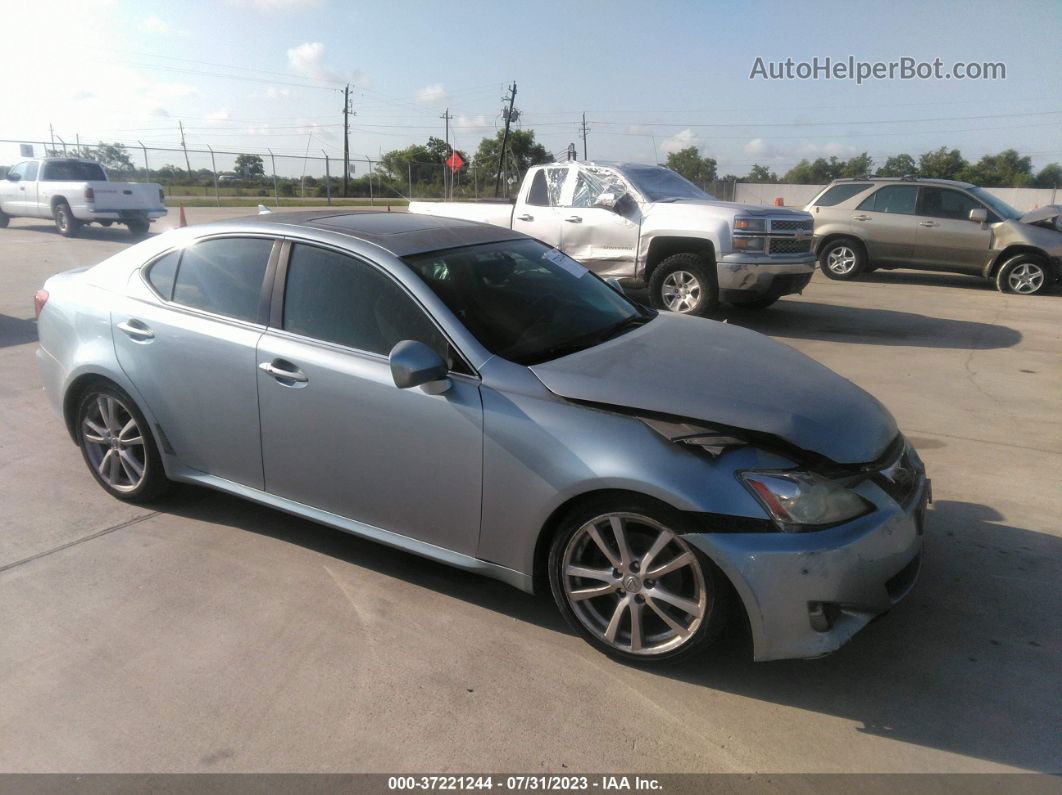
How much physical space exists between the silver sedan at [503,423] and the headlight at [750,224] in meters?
5.01

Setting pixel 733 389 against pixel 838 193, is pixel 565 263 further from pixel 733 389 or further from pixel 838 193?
pixel 838 193

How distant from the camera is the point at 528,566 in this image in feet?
10.6

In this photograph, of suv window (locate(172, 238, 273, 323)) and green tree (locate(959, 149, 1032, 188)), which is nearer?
suv window (locate(172, 238, 273, 323))

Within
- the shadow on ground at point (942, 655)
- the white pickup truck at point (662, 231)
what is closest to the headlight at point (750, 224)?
the white pickup truck at point (662, 231)

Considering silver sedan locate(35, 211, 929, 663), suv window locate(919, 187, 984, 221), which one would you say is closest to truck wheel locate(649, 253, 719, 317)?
silver sedan locate(35, 211, 929, 663)

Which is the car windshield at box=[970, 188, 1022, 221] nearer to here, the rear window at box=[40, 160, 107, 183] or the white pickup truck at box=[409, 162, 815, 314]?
the white pickup truck at box=[409, 162, 815, 314]

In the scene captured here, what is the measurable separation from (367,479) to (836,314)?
8583mm

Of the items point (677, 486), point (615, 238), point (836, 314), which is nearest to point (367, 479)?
point (677, 486)

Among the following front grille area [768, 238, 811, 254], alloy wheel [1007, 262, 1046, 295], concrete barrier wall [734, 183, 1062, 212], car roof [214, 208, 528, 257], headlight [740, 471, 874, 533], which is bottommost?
headlight [740, 471, 874, 533]

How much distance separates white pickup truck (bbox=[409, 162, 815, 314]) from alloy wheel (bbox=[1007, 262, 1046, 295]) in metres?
5.02

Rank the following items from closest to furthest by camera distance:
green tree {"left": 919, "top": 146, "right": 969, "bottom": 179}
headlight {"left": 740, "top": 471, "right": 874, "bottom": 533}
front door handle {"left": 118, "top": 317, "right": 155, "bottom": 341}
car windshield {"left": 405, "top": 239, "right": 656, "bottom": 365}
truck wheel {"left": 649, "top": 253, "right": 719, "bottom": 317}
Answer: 1. headlight {"left": 740, "top": 471, "right": 874, "bottom": 533}
2. car windshield {"left": 405, "top": 239, "right": 656, "bottom": 365}
3. front door handle {"left": 118, "top": 317, "right": 155, "bottom": 341}
4. truck wheel {"left": 649, "top": 253, "right": 719, "bottom": 317}
5. green tree {"left": 919, "top": 146, "right": 969, "bottom": 179}

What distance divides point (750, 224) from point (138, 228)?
15.9 meters

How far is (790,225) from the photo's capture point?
30.6 feet

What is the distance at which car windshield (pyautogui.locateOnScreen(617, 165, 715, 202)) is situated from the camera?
9867 millimetres
